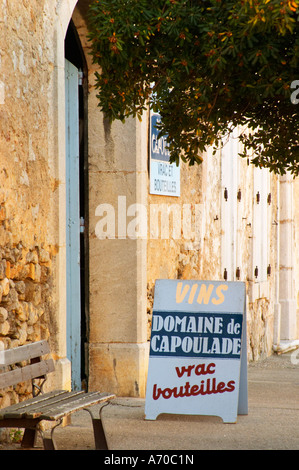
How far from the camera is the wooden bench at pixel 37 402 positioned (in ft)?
14.8

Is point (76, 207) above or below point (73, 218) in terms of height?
above

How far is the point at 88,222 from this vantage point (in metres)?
7.79

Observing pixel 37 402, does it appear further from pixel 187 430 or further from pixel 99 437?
pixel 187 430

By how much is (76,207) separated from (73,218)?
4.3 inches

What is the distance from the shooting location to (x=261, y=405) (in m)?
7.54

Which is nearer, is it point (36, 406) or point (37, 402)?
point (36, 406)

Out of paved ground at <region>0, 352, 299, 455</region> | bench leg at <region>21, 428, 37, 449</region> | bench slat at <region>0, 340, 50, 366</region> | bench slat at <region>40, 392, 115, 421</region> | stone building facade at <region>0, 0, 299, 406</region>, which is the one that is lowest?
paved ground at <region>0, 352, 299, 455</region>

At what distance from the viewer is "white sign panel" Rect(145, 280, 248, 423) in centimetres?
641
